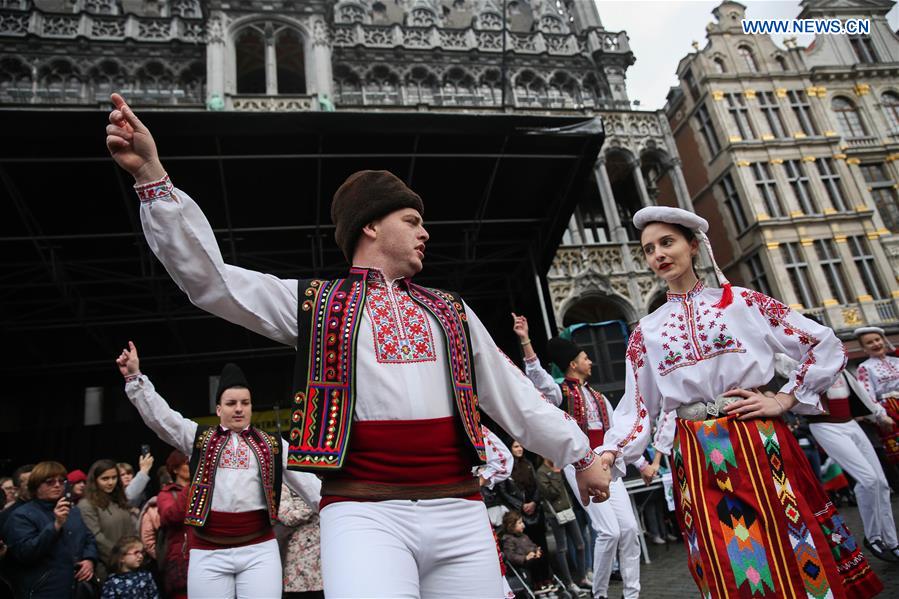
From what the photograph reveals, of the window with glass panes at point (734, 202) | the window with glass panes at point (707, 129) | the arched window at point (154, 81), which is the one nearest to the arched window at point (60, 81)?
the arched window at point (154, 81)

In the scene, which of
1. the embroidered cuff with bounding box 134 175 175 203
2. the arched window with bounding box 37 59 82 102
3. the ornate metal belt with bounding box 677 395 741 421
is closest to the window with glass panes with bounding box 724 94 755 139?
the arched window with bounding box 37 59 82 102

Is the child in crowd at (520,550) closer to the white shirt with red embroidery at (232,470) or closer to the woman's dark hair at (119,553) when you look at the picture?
the white shirt with red embroidery at (232,470)

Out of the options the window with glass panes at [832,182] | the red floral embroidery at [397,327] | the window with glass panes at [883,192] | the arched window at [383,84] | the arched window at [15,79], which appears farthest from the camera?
the window with glass panes at [883,192]

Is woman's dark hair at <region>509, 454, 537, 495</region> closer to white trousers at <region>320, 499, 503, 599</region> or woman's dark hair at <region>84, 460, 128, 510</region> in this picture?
woman's dark hair at <region>84, 460, 128, 510</region>

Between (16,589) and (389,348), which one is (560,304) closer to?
(16,589)

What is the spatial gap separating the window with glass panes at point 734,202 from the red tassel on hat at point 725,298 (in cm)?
2359

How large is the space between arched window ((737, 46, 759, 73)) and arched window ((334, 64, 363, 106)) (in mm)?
17675

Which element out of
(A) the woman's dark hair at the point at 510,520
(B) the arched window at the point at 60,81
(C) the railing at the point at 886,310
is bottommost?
(A) the woman's dark hair at the point at 510,520

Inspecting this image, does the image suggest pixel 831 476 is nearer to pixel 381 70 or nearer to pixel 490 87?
pixel 490 87

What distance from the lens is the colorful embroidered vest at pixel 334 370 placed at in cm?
186

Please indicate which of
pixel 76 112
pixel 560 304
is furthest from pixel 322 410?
pixel 560 304

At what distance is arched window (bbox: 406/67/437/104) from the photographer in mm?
21828

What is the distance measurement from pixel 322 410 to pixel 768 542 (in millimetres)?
2145

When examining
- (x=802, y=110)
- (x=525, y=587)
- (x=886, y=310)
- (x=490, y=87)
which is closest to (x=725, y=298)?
(x=525, y=587)
